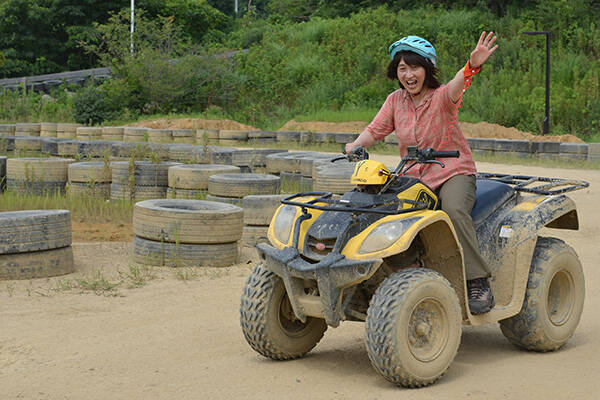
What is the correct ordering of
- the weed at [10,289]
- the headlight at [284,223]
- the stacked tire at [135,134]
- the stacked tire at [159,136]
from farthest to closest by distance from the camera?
the stacked tire at [159,136], the stacked tire at [135,134], the weed at [10,289], the headlight at [284,223]

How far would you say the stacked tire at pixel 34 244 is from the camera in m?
7.06

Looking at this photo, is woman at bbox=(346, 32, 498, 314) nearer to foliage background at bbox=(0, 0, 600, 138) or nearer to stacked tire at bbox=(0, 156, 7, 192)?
stacked tire at bbox=(0, 156, 7, 192)

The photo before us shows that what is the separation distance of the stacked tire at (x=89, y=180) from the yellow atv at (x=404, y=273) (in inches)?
284

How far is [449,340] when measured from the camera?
4.44 meters

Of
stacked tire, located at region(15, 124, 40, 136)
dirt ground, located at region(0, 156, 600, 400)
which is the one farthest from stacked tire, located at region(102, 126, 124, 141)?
dirt ground, located at region(0, 156, 600, 400)

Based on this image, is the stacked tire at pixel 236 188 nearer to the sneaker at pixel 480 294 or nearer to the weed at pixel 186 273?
the weed at pixel 186 273

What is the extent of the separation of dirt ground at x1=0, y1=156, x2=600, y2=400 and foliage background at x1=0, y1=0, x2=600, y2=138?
1866 centimetres

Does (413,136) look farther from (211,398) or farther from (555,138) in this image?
(555,138)

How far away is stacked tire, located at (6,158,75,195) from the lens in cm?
1180

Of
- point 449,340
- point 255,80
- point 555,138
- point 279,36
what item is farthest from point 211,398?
point 279,36

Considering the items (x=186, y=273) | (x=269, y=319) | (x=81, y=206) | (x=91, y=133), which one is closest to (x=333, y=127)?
(x=91, y=133)

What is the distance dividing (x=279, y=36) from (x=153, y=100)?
30.3ft

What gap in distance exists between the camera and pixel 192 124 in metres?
26.0

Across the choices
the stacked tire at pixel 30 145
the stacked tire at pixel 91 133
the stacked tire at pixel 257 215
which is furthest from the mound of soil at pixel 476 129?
the stacked tire at pixel 257 215
